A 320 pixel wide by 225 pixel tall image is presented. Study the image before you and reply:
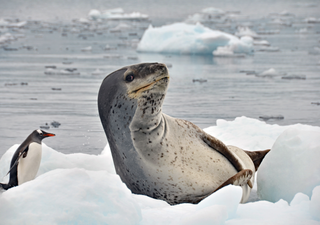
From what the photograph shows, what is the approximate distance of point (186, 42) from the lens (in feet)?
64.0

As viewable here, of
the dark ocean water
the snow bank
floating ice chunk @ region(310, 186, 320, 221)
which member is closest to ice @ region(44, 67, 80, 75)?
Answer: the dark ocean water

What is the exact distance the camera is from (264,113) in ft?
27.0

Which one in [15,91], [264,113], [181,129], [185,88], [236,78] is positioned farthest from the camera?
[236,78]

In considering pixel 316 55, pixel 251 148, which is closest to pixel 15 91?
pixel 251 148

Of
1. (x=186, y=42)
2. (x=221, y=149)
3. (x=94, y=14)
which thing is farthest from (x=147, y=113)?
(x=94, y=14)

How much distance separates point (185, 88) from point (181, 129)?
7343 mm

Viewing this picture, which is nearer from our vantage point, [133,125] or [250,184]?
[133,125]

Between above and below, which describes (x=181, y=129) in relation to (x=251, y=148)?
above

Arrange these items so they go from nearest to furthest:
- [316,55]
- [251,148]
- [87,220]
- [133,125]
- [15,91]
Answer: [87,220] < [133,125] < [251,148] < [15,91] < [316,55]

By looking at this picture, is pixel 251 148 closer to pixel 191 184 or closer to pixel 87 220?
pixel 191 184

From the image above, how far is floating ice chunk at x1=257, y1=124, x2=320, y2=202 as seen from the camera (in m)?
3.23

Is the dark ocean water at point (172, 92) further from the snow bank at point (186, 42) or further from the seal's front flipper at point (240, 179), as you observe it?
the seal's front flipper at point (240, 179)

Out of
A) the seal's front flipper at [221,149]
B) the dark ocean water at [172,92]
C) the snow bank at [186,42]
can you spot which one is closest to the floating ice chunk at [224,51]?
the snow bank at [186,42]

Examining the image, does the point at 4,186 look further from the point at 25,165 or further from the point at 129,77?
the point at 129,77
